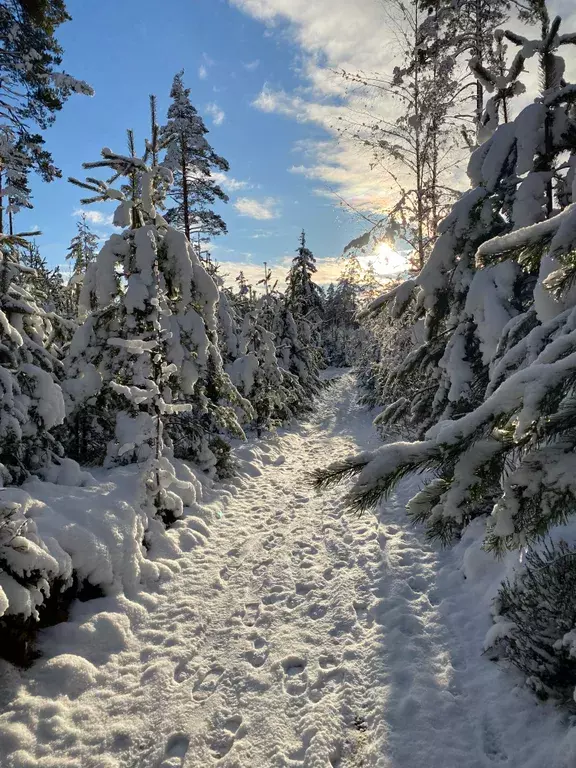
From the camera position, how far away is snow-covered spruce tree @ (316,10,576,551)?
1427 mm

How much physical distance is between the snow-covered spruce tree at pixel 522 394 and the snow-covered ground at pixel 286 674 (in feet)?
1.53

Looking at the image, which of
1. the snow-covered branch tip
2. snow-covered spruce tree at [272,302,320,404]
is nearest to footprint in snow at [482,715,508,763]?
the snow-covered branch tip

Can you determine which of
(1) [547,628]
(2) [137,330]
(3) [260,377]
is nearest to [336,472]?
(1) [547,628]

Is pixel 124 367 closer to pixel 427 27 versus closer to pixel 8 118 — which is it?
pixel 8 118

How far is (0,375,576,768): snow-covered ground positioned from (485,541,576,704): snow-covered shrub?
18 cm

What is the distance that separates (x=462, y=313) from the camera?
5.22 metres

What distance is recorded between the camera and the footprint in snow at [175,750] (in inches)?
118

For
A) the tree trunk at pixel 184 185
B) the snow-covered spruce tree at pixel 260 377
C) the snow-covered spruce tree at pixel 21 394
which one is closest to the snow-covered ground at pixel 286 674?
the snow-covered spruce tree at pixel 21 394

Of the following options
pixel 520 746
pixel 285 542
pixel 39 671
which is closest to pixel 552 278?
pixel 520 746

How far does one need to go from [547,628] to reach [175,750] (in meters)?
2.81

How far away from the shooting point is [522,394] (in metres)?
1.42

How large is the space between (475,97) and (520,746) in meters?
14.2

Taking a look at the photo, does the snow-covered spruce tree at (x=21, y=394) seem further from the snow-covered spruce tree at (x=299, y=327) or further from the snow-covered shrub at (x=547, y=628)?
the snow-covered spruce tree at (x=299, y=327)

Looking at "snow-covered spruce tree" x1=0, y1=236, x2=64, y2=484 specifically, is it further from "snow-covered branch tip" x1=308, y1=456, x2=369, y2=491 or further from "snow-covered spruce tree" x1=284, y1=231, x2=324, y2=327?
"snow-covered spruce tree" x1=284, y1=231, x2=324, y2=327
